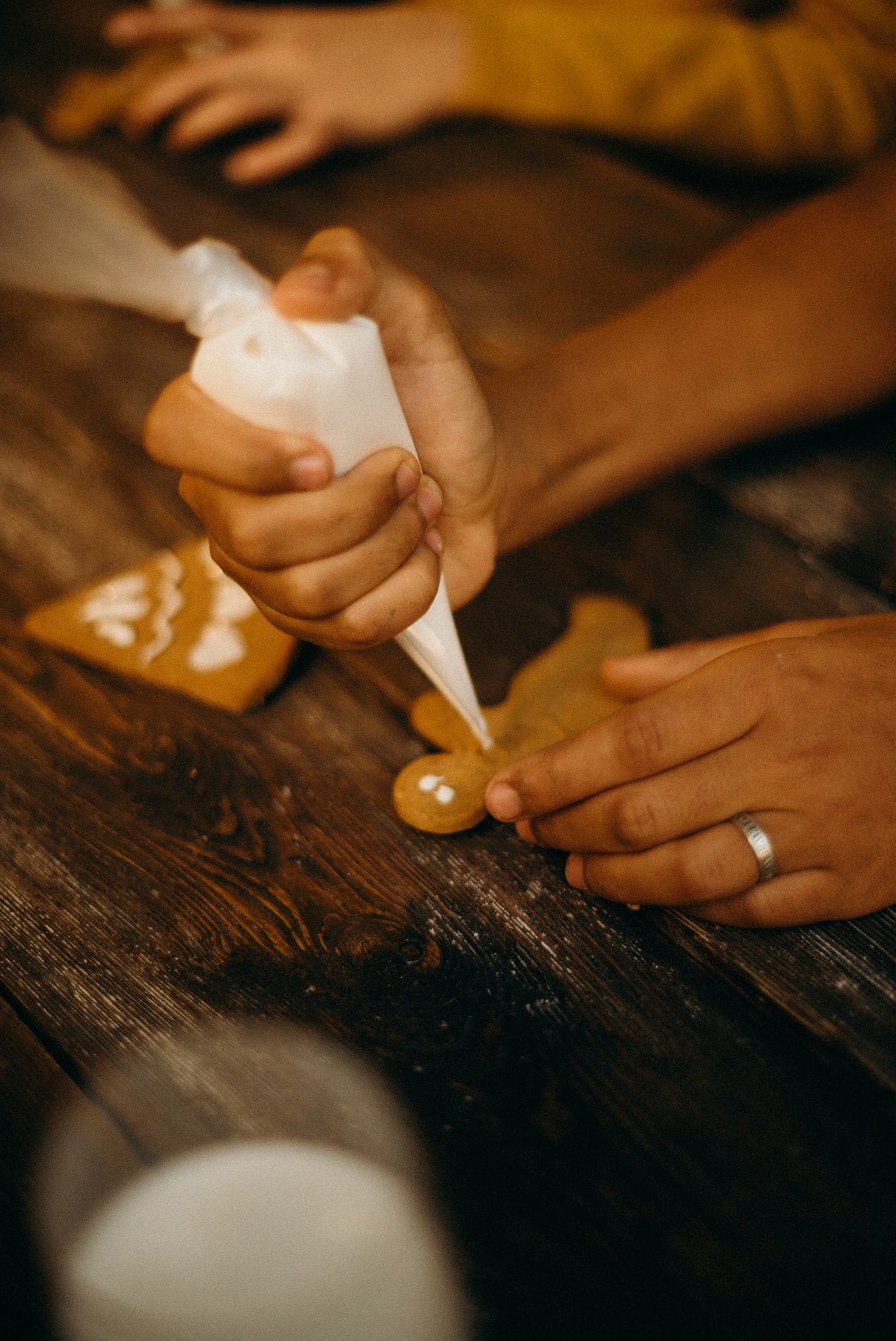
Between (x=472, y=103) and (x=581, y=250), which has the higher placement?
(x=472, y=103)

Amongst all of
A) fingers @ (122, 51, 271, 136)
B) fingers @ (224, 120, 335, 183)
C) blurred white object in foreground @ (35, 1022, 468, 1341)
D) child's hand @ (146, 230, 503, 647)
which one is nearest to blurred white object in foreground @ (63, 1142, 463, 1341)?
blurred white object in foreground @ (35, 1022, 468, 1341)

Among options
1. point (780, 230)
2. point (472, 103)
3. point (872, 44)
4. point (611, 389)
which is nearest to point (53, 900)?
point (611, 389)

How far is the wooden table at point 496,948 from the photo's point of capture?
17.2 inches

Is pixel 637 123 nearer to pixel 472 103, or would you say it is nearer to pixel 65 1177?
pixel 472 103

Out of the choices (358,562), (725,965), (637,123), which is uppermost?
(358,562)

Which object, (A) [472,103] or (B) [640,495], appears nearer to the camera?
(B) [640,495]

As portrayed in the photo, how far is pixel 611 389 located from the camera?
0.78 metres

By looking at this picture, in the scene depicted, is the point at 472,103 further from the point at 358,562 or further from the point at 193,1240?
the point at 193,1240

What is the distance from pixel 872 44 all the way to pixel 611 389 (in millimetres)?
722

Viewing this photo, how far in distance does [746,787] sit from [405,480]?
0.90 ft

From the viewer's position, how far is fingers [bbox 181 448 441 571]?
49cm

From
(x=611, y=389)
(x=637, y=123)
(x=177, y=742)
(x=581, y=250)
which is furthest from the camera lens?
(x=637, y=123)

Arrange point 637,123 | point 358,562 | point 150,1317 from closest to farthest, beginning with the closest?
point 150,1317 < point 358,562 < point 637,123

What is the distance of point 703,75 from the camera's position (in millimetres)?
1117
